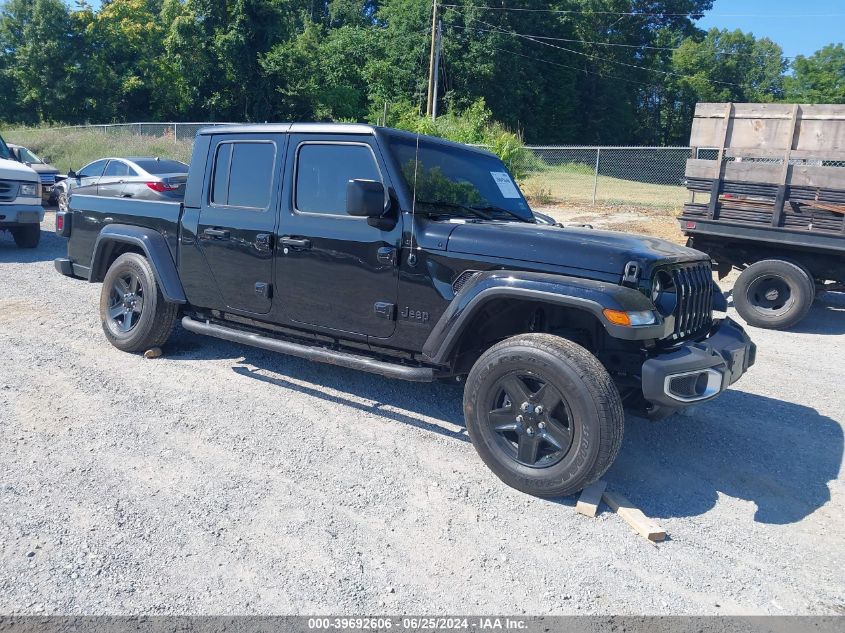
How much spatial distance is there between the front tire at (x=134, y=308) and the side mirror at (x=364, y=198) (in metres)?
2.36

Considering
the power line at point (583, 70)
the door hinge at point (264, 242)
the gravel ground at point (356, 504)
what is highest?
the power line at point (583, 70)

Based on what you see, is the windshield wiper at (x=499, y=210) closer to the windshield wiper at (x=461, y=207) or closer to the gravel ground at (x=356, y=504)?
the windshield wiper at (x=461, y=207)

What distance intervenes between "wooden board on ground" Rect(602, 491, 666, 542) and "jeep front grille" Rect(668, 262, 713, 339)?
1.00m

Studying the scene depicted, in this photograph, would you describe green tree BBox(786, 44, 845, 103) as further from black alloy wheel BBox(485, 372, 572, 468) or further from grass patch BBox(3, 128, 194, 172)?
black alloy wheel BBox(485, 372, 572, 468)

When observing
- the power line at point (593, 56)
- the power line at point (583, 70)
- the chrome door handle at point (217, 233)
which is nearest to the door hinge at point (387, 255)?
the chrome door handle at point (217, 233)

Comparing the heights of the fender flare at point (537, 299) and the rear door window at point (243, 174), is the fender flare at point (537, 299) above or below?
below

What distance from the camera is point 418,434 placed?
4.77 m

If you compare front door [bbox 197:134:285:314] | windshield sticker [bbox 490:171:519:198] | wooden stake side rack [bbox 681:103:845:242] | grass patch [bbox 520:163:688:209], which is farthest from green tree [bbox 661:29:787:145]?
front door [bbox 197:134:285:314]

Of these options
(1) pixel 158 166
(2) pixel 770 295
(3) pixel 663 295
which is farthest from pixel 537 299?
(1) pixel 158 166

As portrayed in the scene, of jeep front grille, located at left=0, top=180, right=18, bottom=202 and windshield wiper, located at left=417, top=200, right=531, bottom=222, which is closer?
windshield wiper, located at left=417, top=200, right=531, bottom=222

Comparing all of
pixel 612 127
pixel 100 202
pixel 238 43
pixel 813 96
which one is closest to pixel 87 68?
pixel 238 43

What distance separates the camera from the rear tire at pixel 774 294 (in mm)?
8086

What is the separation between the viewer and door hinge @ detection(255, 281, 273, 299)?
5098mm

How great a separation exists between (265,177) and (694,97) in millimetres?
62021
